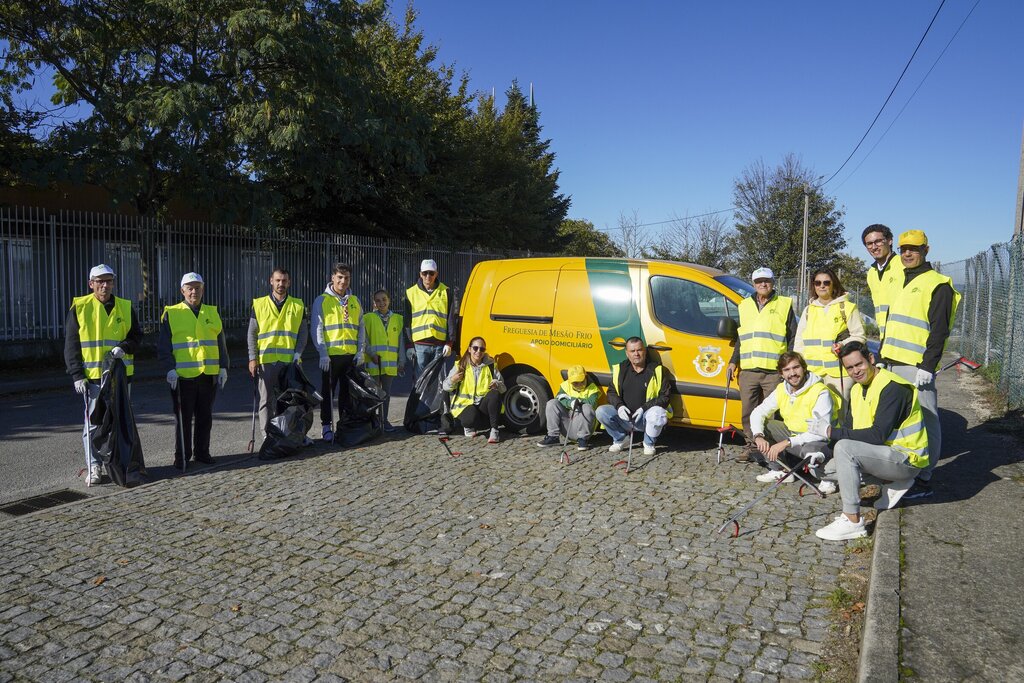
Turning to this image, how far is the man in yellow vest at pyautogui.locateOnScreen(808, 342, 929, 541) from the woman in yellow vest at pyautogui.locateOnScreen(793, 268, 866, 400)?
3.91 ft

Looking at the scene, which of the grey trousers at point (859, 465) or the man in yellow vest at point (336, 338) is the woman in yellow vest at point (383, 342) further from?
the grey trousers at point (859, 465)

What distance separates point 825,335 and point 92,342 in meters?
6.17

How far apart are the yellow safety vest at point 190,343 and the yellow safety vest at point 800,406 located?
16.4ft

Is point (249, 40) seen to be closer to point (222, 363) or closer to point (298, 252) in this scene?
point (298, 252)

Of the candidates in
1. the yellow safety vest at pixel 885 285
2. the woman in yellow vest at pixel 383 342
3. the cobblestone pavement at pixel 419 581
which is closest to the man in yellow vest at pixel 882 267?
the yellow safety vest at pixel 885 285

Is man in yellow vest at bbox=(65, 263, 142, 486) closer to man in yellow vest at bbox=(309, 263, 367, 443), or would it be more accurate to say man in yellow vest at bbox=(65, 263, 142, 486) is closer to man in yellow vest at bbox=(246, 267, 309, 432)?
man in yellow vest at bbox=(246, 267, 309, 432)

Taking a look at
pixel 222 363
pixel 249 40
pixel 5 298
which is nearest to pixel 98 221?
pixel 5 298

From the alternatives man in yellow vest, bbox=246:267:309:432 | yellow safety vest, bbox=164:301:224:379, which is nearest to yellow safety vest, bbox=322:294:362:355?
man in yellow vest, bbox=246:267:309:432

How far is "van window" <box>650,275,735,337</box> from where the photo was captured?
7348 millimetres

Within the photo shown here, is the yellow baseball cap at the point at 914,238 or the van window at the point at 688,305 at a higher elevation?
the yellow baseball cap at the point at 914,238

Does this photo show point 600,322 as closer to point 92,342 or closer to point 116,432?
point 116,432

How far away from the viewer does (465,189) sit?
2623cm

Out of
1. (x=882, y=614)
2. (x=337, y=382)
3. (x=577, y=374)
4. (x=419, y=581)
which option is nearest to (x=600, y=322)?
(x=577, y=374)

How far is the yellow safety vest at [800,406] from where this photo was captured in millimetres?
6160
